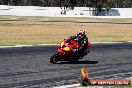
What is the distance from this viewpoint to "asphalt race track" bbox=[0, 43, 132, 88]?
1241 cm

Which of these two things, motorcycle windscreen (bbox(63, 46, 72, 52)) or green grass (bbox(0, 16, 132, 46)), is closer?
motorcycle windscreen (bbox(63, 46, 72, 52))

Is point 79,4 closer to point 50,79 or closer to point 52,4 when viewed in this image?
point 52,4

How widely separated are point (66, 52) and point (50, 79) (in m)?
3.98

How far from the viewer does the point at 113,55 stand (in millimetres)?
21156

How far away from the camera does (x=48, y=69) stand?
1512cm

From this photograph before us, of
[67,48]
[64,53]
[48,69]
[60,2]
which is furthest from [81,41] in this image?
[60,2]

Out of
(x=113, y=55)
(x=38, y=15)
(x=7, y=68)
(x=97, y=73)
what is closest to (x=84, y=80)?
(x=97, y=73)

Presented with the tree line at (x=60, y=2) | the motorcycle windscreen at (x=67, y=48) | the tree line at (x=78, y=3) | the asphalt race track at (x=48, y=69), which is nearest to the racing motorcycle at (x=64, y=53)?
the motorcycle windscreen at (x=67, y=48)

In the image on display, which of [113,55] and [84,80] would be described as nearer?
[84,80]

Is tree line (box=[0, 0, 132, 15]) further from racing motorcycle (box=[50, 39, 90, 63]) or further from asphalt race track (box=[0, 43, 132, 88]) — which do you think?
racing motorcycle (box=[50, 39, 90, 63])

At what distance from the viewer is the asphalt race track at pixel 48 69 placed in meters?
12.4

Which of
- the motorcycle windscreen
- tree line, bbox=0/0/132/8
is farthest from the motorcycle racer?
tree line, bbox=0/0/132/8

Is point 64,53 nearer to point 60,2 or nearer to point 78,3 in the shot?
point 60,2

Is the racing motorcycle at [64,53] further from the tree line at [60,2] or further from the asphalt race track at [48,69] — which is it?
the tree line at [60,2]
